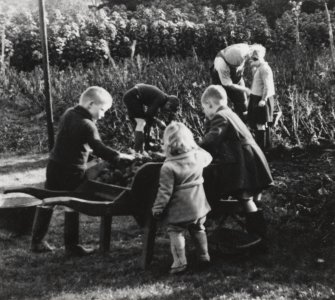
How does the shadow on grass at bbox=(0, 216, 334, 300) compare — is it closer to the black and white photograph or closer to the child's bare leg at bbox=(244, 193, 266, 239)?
the black and white photograph

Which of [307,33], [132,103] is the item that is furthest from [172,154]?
[307,33]

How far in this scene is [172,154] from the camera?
4602 mm

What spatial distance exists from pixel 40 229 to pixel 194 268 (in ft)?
4.97

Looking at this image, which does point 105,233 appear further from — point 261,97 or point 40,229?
point 261,97

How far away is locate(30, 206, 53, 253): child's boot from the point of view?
520cm

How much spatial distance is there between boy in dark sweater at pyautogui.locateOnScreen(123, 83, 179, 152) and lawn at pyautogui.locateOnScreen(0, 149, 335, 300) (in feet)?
8.31

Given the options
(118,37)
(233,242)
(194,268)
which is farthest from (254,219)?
(118,37)

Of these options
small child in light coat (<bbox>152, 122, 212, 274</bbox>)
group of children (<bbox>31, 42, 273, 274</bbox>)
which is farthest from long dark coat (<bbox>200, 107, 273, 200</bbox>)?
small child in light coat (<bbox>152, 122, 212, 274</bbox>)

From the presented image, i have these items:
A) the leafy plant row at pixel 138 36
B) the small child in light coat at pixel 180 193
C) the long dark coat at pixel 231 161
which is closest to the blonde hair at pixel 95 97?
the small child in light coat at pixel 180 193

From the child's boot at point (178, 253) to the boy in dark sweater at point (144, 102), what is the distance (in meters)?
4.08

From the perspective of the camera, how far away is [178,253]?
4613 mm

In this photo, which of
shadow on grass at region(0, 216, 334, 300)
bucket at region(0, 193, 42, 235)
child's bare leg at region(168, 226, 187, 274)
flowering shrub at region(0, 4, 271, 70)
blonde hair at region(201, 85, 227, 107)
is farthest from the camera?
flowering shrub at region(0, 4, 271, 70)

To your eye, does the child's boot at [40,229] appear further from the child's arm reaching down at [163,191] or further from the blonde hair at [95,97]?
the child's arm reaching down at [163,191]

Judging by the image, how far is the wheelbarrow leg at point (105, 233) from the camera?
5281 mm
